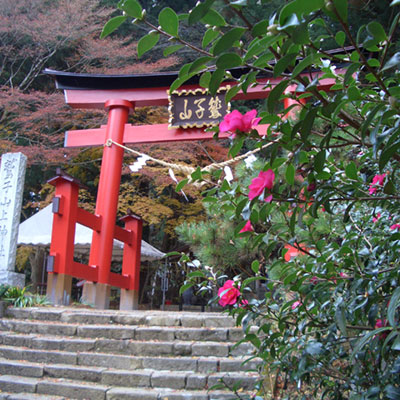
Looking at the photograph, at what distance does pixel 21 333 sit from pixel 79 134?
3655 millimetres

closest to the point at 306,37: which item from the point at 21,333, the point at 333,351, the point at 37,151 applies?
the point at 333,351

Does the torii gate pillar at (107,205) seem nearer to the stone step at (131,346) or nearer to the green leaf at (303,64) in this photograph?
the stone step at (131,346)

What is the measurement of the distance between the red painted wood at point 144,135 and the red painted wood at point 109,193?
188 mm

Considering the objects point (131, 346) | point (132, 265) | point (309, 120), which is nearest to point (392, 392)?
point (309, 120)

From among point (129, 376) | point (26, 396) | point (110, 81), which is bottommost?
point (26, 396)

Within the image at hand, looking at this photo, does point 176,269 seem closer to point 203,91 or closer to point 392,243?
point 203,91

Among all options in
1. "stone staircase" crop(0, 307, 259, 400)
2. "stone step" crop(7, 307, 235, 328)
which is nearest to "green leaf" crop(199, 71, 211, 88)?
"stone staircase" crop(0, 307, 259, 400)

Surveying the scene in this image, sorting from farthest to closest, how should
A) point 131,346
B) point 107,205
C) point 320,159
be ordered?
point 107,205 < point 131,346 < point 320,159

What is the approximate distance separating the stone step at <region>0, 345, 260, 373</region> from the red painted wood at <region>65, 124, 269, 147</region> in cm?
376

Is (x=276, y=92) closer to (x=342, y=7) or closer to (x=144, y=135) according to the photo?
(x=342, y=7)

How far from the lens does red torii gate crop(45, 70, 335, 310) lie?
Result: 5.95m

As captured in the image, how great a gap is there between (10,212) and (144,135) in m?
2.36

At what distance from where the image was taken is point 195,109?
6668mm

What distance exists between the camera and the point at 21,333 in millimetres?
4574
